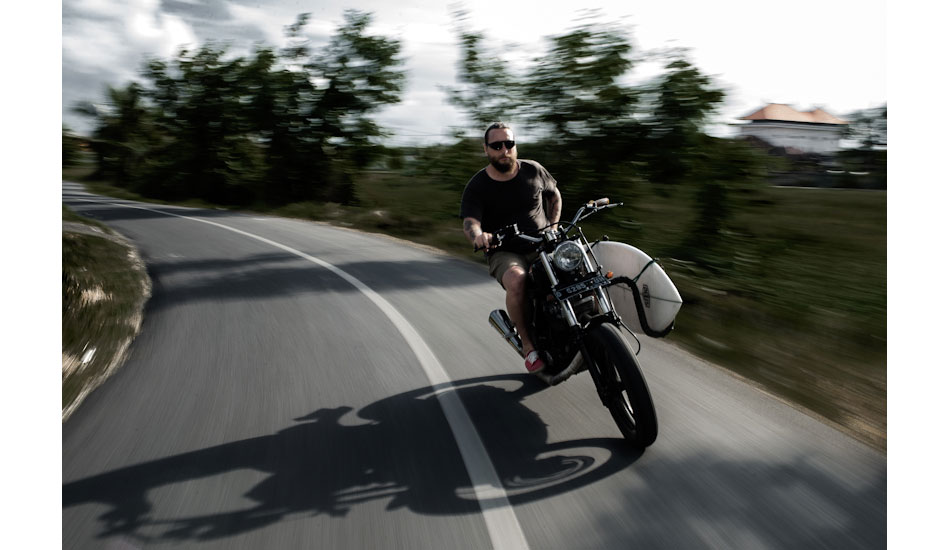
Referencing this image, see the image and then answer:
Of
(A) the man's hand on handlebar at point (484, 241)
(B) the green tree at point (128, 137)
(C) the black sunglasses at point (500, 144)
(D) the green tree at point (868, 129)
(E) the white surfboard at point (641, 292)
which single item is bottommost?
(E) the white surfboard at point (641, 292)

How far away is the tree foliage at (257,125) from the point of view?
30.2m

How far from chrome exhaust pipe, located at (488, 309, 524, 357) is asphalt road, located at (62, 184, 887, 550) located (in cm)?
32

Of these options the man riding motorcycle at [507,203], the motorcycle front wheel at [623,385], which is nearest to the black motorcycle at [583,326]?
the motorcycle front wheel at [623,385]

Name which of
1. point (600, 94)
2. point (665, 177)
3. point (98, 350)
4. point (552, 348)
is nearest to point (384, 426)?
point (552, 348)

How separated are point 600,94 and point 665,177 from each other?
227cm

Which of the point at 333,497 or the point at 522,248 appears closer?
the point at 333,497

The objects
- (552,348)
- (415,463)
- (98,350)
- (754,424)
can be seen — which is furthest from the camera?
(98,350)

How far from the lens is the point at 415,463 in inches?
140

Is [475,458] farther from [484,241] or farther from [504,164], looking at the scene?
[504,164]

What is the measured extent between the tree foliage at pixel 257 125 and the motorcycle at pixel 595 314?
26.9 m

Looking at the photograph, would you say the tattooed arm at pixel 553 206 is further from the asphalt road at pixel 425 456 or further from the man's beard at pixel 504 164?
the asphalt road at pixel 425 456

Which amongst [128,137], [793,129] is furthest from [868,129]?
[128,137]

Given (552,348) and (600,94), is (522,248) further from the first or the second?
(600,94)

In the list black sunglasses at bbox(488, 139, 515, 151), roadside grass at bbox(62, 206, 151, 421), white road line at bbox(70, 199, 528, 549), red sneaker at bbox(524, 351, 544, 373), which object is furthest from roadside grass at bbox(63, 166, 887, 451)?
roadside grass at bbox(62, 206, 151, 421)
